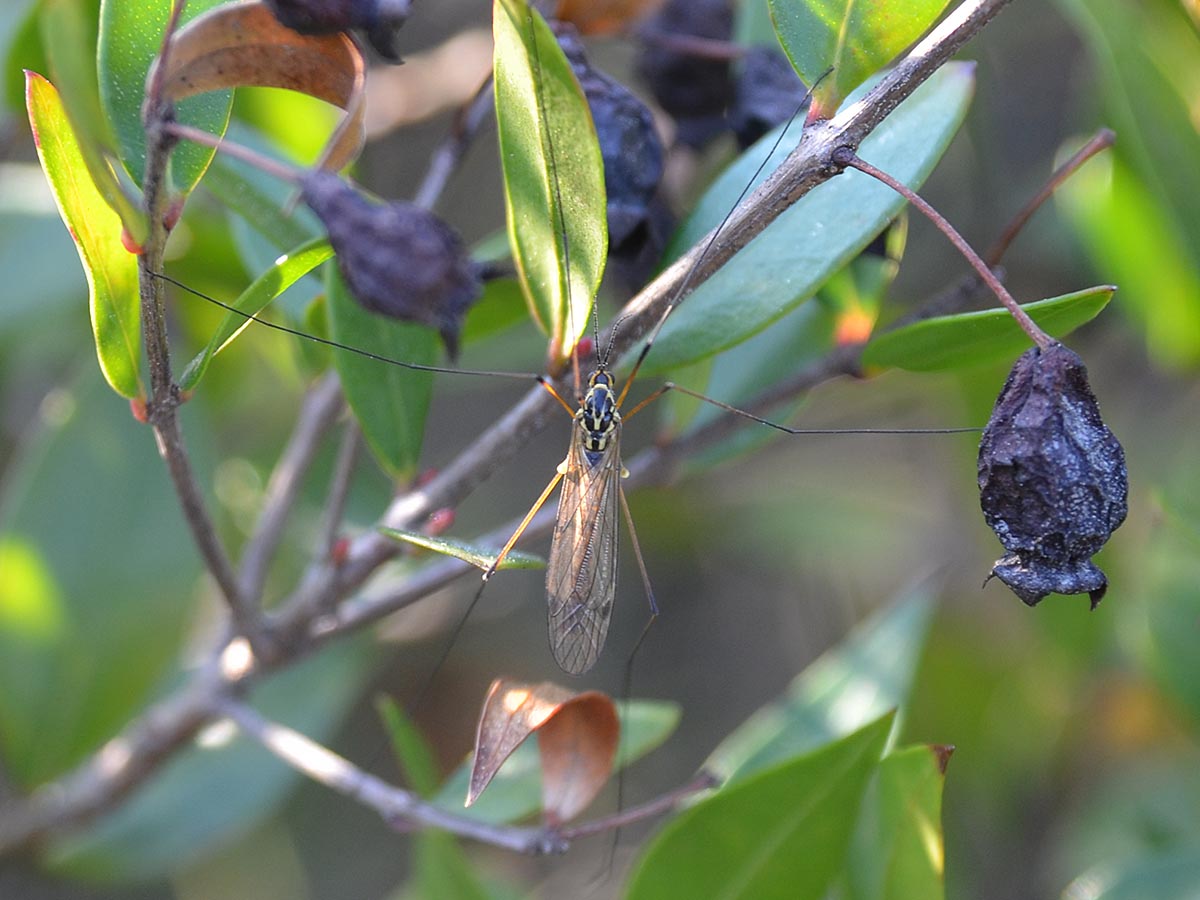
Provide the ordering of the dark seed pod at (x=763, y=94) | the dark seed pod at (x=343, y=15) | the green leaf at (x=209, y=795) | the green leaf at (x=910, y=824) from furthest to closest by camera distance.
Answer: the green leaf at (x=209, y=795) < the dark seed pod at (x=763, y=94) < the green leaf at (x=910, y=824) < the dark seed pod at (x=343, y=15)

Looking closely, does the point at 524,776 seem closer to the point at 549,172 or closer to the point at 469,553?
the point at 469,553

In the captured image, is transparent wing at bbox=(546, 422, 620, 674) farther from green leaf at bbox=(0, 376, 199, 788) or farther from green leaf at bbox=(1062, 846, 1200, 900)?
green leaf at bbox=(1062, 846, 1200, 900)


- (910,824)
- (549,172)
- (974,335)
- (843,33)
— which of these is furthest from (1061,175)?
(910,824)

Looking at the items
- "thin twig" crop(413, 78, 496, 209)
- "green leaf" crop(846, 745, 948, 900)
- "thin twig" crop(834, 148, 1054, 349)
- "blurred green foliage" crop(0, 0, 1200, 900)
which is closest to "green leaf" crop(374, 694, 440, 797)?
"blurred green foliage" crop(0, 0, 1200, 900)

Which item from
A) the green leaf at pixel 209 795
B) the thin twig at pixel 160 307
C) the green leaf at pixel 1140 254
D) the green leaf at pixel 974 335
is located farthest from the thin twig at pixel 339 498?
the green leaf at pixel 1140 254

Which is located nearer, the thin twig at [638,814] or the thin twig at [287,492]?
the thin twig at [638,814]

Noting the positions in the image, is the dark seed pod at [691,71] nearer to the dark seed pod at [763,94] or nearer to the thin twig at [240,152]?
the dark seed pod at [763,94]
